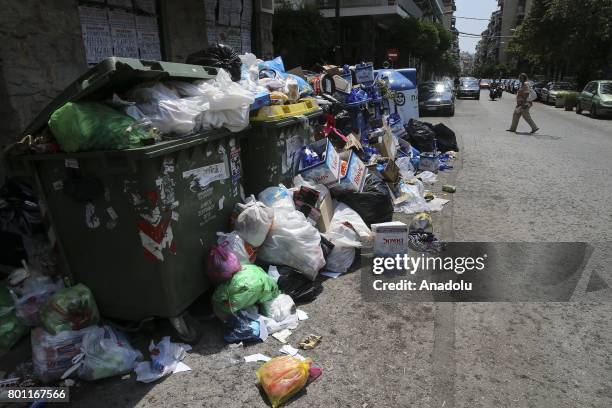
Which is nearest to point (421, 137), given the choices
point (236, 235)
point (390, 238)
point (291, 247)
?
point (390, 238)

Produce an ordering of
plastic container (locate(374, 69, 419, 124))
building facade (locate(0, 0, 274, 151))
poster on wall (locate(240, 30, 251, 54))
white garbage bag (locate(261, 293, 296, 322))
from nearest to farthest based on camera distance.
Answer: white garbage bag (locate(261, 293, 296, 322)), building facade (locate(0, 0, 274, 151)), poster on wall (locate(240, 30, 251, 54)), plastic container (locate(374, 69, 419, 124))

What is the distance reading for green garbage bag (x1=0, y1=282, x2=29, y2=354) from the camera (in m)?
2.81

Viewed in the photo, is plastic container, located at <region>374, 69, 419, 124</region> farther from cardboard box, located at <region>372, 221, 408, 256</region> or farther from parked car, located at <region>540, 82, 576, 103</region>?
parked car, located at <region>540, 82, 576, 103</region>

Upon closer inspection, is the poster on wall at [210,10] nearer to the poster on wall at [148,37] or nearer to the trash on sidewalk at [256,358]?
the poster on wall at [148,37]

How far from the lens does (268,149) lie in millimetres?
3979

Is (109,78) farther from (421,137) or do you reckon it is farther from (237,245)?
(421,137)

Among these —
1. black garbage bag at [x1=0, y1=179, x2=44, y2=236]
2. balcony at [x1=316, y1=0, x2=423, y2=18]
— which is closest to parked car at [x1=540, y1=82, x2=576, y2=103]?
balcony at [x1=316, y1=0, x2=423, y2=18]

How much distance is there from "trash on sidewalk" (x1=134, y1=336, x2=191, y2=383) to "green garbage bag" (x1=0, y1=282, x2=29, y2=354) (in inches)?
36.3

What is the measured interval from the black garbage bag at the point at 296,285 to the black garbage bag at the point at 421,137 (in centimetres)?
572

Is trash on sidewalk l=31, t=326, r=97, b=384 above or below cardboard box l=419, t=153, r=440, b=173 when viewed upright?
below

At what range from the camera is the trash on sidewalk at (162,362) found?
2.58 meters

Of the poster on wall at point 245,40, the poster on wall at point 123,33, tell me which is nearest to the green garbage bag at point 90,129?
the poster on wall at point 123,33

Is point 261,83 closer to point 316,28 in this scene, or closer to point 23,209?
point 23,209

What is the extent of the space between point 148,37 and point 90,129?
4.40m
